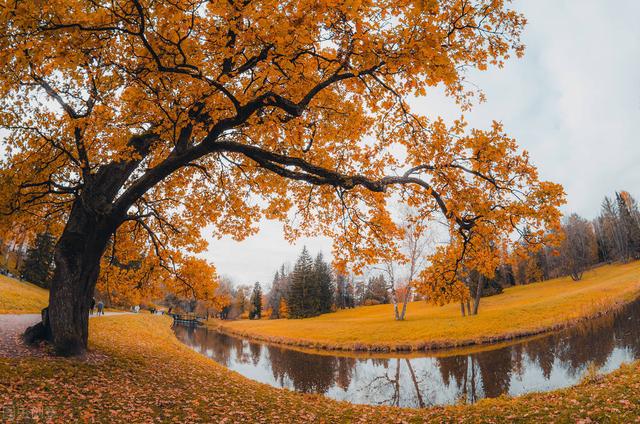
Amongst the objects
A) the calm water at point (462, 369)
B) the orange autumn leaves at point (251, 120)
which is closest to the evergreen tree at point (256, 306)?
the calm water at point (462, 369)

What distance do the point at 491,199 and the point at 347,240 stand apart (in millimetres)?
4140

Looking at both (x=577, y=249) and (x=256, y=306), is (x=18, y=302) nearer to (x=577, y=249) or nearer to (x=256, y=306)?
(x=256, y=306)

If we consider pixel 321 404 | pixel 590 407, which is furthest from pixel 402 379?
pixel 590 407

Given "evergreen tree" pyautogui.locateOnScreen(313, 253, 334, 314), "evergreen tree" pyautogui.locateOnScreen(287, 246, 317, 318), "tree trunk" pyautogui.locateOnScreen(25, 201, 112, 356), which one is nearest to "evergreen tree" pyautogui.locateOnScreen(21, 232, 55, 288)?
"evergreen tree" pyautogui.locateOnScreen(287, 246, 317, 318)

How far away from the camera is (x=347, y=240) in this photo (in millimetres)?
10711

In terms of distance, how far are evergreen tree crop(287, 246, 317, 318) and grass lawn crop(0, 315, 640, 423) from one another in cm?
5480

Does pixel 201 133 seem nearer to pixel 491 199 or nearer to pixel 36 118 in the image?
pixel 36 118

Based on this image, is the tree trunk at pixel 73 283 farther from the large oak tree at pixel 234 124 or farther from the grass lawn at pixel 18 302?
the grass lawn at pixel 18 302

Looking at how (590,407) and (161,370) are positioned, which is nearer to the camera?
(590,407)

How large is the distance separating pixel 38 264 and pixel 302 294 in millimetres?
39673

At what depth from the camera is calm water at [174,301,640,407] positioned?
49.2ft

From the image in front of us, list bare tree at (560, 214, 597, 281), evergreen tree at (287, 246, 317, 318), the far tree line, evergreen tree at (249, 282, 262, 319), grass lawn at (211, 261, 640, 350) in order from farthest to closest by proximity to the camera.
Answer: evergreen tree at (249, 282, 262, 319) → evergreen tree at (287, 246, 317, 318) → bare tree at (560, 214, 597, 281) → the far tree line → grass lawn at (211, 261, 640, 350)

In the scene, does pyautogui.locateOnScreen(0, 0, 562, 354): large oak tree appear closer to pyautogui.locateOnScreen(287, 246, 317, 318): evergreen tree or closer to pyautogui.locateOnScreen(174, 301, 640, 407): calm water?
pyautogui.locateOnScreen(174, 301, 640, 407): calm water

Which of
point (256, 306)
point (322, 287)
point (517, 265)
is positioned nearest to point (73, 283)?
point (517, 265)
